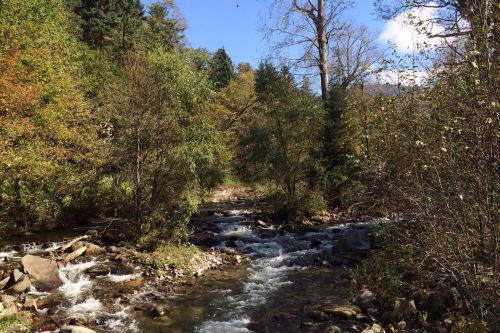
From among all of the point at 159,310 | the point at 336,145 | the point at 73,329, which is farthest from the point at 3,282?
the point at 336,145

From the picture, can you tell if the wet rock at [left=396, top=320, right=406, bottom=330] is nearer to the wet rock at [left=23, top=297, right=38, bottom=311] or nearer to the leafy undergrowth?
the leafy undergrowth

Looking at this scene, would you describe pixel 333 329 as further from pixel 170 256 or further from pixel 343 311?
pixel 170 256

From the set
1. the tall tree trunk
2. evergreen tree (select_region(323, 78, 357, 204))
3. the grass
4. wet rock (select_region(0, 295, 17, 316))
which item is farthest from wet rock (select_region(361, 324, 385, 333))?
the tall tree trunk

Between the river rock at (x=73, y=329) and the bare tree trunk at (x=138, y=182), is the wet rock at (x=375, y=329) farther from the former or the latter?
the bare tree trunk at (x=138, y=182)

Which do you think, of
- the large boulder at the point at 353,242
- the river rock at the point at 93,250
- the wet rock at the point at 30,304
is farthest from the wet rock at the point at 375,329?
the river rock at the point at 93,250

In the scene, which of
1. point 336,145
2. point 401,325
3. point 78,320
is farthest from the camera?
point 336,145

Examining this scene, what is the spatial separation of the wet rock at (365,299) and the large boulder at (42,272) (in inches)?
331

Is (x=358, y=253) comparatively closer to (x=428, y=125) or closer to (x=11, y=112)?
(x=428, y=125)

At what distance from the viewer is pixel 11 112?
51.7 feet

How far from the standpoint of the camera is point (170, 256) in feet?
46.7

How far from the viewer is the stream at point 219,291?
32.4 ft

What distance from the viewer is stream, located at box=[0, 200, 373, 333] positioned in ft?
32.4

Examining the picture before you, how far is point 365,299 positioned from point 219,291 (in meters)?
4.33

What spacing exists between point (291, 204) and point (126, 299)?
12.1 m
